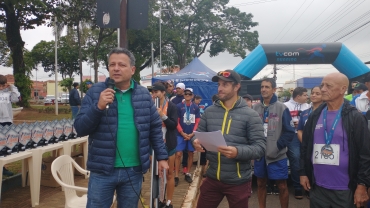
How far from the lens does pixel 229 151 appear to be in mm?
3102

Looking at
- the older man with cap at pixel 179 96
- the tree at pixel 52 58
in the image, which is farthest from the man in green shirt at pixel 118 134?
the tree at pixel 52 58

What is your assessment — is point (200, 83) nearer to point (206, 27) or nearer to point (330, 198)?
point (330, 198)

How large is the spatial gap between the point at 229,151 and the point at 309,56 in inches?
372

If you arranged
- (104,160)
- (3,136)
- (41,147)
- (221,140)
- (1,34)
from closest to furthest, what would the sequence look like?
1. (104,160)
2. (221,140)
3. (3,136)
4. (41,147)
5. (1,34)

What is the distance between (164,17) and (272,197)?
2878 cm

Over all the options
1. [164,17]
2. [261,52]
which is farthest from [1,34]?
[261,52]

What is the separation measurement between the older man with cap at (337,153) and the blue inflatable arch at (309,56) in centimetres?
788

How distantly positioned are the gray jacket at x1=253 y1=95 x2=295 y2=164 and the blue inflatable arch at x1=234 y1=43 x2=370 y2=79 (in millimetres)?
6357

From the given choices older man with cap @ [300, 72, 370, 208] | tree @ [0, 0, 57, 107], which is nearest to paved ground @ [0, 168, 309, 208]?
older man with cap @ [300, 72, 370, 208]

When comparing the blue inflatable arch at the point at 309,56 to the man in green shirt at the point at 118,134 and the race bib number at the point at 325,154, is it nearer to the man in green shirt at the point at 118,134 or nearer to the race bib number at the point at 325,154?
the race bib number at the point at 325,154

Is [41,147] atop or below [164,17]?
below

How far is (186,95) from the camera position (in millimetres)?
7531

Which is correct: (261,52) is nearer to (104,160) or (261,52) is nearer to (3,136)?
(3,136)

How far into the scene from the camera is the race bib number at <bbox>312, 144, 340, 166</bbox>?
10.3 feet
